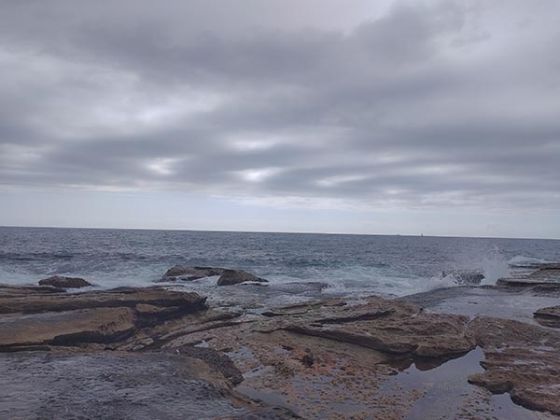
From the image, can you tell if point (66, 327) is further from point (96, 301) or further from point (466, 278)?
point (466, 278)

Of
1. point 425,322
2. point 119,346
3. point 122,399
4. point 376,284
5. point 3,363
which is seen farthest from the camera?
point 376,284

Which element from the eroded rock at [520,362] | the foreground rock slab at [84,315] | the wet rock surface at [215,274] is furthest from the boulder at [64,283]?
the eroded rock at [520,362]

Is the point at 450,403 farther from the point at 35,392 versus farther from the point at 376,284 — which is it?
the point at 376,284

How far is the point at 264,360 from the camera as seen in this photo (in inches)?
461

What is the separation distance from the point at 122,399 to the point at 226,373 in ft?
9.42

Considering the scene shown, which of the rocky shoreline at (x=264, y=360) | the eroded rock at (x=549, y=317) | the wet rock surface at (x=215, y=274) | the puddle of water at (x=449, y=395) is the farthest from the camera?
the wet rock surface at (x=215, y=274)

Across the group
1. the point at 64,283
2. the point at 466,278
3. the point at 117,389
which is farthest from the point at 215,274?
the point at 117,389

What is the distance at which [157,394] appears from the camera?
27.1ft

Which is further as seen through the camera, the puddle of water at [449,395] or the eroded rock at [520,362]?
the eroded rock at [520,362]

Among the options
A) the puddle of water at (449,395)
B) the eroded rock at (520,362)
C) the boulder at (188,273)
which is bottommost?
the boulder at (188,273)

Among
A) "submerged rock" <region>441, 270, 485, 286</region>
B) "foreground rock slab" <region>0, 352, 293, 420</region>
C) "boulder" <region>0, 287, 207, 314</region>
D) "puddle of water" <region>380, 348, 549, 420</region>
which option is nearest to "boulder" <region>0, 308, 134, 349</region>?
"boulder" <region>0, 287, 207, 314</region>

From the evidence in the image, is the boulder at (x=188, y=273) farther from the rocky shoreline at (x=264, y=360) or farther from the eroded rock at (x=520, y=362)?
the eroded rock at (x=520, y=362)

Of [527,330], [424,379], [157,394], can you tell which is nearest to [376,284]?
[527,330]

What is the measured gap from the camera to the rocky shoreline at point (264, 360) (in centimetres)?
825
